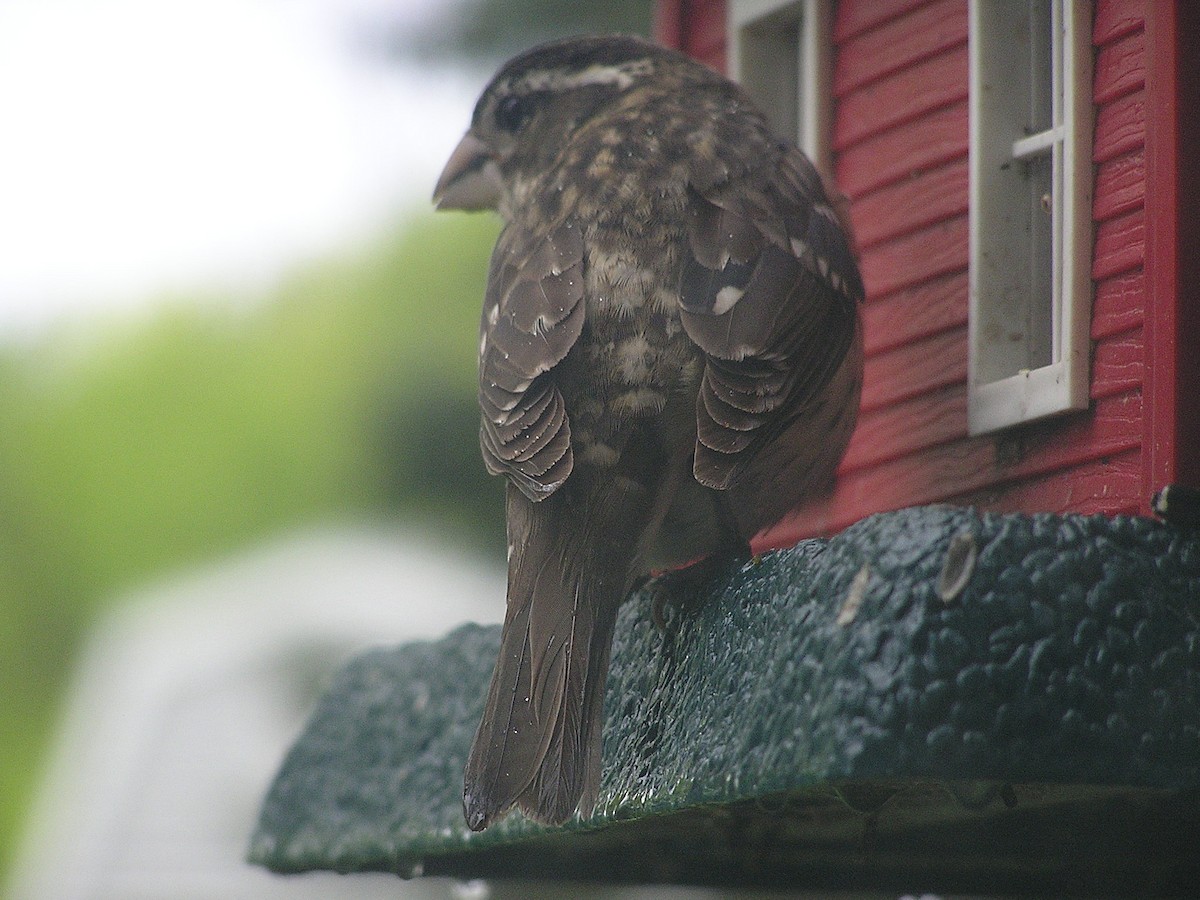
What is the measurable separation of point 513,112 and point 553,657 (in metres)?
1.53

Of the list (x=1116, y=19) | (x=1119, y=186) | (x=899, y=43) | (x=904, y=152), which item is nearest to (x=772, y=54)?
(x=899, y=43)

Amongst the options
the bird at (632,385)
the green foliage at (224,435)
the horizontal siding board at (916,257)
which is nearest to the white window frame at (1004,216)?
the horizontal siding board at (916,257)

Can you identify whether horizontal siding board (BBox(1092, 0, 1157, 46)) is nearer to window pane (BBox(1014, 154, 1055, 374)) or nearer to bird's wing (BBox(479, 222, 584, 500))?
window pane (BBox(1014, 154, 1055, 374))

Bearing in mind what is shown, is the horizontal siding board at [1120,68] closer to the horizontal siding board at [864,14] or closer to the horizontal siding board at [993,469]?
the horizontal siding board at [993,469]

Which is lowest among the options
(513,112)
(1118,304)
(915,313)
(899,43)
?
(1118,304)

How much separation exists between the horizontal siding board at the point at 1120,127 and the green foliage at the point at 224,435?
5057 mm

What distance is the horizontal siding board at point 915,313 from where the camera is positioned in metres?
3.37

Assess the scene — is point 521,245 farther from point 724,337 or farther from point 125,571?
point 125,571

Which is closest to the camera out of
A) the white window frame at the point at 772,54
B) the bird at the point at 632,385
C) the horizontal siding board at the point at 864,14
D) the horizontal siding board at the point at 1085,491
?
the bird at the point at 632,385

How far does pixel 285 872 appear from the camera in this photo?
11.8 feet

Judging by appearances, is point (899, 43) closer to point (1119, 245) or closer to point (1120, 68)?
point (1120, 68)

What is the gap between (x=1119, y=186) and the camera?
289cm

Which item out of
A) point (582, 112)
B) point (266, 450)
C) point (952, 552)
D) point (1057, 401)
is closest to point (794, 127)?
point (582, 112)

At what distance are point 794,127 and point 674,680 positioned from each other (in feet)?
6.02
